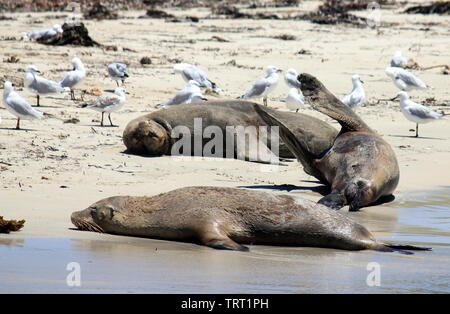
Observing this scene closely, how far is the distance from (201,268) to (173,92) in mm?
8426

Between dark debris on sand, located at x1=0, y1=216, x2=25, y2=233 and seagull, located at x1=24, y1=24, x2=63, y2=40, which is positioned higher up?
dark debris on sand, located at x1=0, y1=216, x2=25, y2=233

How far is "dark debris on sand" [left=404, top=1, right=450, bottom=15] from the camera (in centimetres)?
2369

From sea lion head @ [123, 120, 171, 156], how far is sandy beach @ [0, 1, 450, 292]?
14cm

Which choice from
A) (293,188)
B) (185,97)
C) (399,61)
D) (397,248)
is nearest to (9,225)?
(397,248)

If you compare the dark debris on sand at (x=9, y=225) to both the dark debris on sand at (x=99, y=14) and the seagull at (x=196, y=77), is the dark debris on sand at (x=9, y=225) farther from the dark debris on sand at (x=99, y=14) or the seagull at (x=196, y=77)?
the dark debris on sand at (x=99, y=14)

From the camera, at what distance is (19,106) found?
10070 millimetres

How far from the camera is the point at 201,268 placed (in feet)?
16.8

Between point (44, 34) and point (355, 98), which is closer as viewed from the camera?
point (355, 98)

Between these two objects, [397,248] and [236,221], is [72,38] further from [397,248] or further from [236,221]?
[397,248]

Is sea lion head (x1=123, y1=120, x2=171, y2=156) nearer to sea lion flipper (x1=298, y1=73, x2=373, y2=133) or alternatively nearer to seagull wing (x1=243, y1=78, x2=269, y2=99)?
sea lion flipper (x1=298, y1=73, x2=373, y2=133)

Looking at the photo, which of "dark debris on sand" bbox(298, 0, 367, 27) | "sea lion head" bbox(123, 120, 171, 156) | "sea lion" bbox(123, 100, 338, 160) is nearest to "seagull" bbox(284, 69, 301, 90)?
"sea lion" bbox(123, 100, 338, 160)
